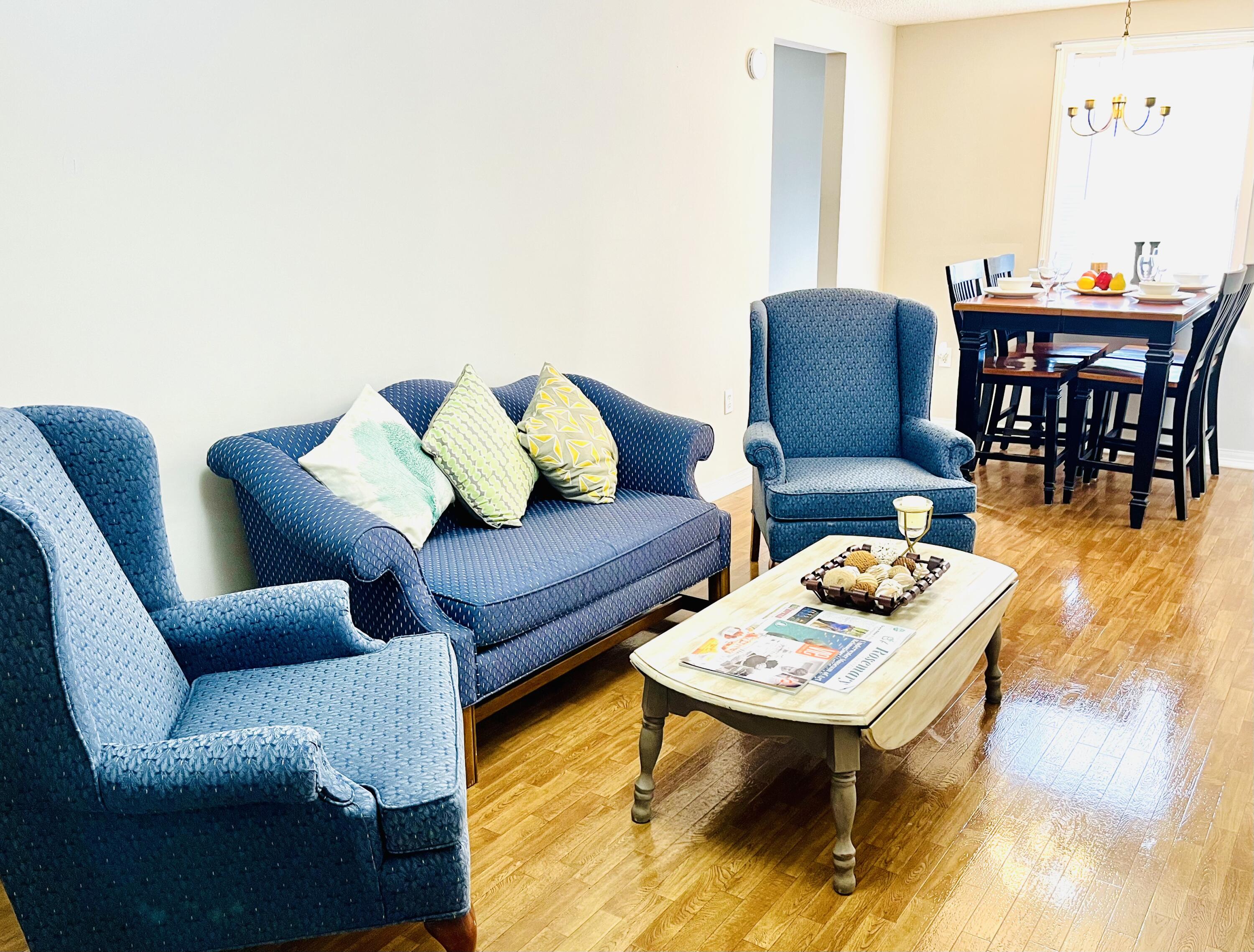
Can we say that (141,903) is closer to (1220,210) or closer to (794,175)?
(1220,210)

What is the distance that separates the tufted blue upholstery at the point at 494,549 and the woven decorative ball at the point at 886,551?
58cm

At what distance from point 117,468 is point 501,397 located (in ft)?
5.02

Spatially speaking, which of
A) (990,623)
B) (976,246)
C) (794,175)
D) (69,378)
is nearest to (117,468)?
(69,378)

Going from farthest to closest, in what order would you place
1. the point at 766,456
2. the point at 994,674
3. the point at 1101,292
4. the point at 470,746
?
1. the point at 1101,292
2. the point at 766,456
3. the point at 994,674
4. the point at 470,746

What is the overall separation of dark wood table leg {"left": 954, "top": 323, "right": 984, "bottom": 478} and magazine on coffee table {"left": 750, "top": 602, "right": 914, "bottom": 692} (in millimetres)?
2703

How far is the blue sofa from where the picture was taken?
249cm

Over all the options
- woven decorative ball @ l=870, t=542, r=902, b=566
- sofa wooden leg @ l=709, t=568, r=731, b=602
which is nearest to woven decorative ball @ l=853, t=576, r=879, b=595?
woven decorative ball @ l=870, t=542, r=902, b=566

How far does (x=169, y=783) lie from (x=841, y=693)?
48.8 inches

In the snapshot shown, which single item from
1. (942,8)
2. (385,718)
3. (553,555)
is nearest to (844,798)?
(385,718)

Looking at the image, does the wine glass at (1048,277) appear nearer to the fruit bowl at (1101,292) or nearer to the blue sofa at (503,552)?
the fruit bowl at (1101,292)

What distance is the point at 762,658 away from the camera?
2.31 meters

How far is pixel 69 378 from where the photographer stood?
256 cm

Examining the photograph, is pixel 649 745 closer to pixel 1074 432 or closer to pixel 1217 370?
pixel 1074 432

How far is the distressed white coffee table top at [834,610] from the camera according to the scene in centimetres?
211
